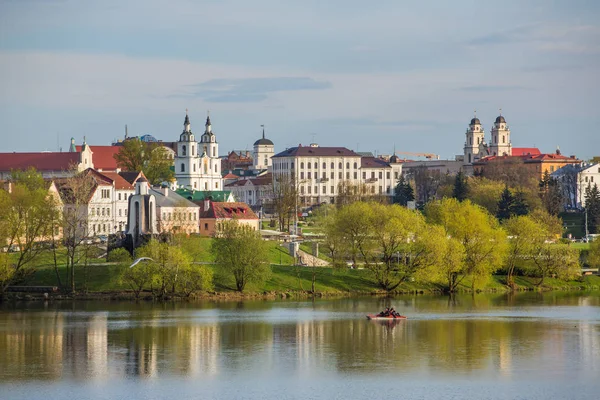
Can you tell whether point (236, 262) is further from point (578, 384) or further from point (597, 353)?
point (578, 384)

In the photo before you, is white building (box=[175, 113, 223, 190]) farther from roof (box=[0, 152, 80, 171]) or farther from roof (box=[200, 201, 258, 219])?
roof (box=[200, 201, 258, 219])

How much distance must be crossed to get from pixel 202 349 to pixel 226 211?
5903 centimetres

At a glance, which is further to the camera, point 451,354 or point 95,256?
point 95,256

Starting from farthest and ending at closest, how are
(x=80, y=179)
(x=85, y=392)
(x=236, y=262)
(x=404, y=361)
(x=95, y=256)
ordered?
(x=80, y=179)
(x=95, y=256)
(x=236, y=262)
(x=404, y=361)
(x=85, y=392)

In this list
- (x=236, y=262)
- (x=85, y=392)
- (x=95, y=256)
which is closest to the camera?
(x=85, y=392)

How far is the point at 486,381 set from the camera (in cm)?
4950

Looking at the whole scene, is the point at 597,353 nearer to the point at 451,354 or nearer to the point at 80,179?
the point at 451,354

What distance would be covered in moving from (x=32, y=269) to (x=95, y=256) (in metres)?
8.80

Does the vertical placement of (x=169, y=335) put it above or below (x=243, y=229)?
below

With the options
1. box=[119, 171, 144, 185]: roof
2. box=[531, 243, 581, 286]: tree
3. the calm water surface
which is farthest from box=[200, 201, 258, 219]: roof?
the calm water surface

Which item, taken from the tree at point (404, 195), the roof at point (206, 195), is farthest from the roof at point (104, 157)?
the tree at point (404, 195)

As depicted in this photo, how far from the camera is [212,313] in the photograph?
7238 centimetres

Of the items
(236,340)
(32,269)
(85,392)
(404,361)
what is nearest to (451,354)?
(404,361)

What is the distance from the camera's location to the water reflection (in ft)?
173
